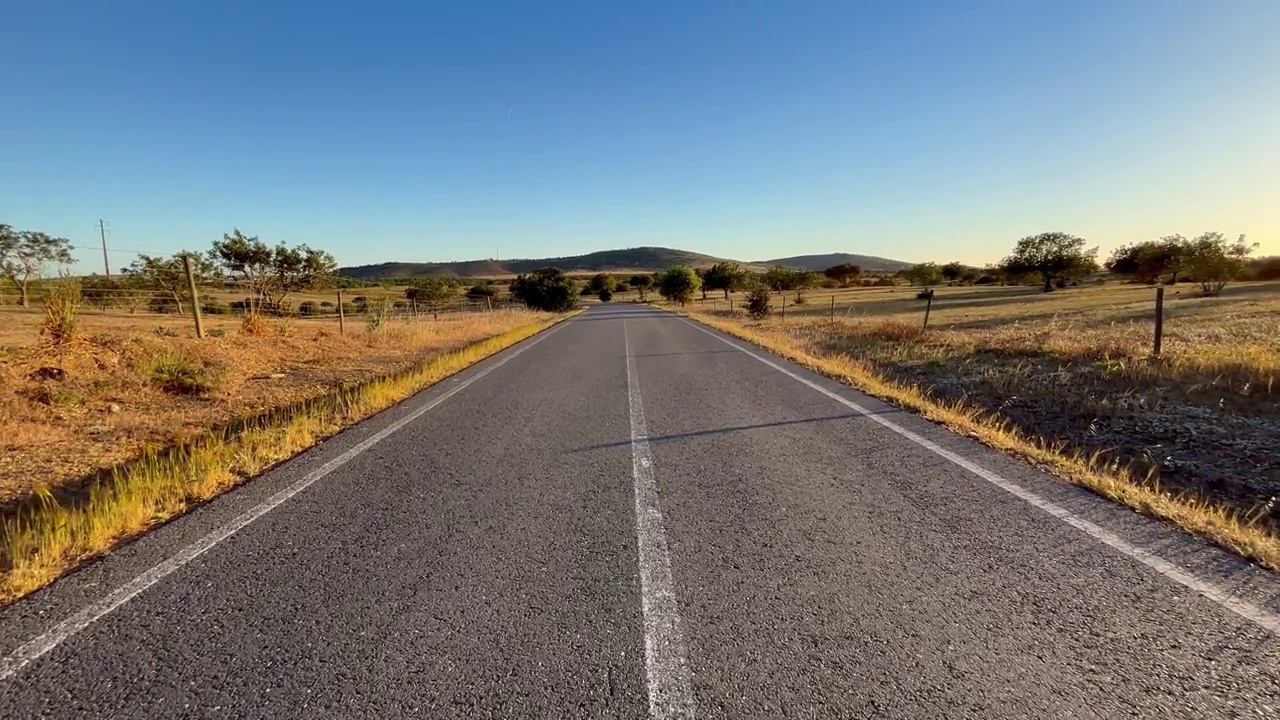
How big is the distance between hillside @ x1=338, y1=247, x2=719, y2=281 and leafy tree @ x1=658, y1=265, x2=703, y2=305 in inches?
3279

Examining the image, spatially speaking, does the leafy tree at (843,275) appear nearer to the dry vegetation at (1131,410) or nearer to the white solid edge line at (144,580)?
the dry vegetation at (1131,410)

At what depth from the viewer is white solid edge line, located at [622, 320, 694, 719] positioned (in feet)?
6.49

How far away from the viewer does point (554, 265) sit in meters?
182

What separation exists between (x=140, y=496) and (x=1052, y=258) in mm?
82201

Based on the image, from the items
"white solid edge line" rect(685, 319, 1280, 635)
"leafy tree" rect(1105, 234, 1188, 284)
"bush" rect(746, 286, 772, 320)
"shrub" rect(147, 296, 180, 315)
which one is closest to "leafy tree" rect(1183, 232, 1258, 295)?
"leafy tree" rect(1105, 234, 1188, 284)

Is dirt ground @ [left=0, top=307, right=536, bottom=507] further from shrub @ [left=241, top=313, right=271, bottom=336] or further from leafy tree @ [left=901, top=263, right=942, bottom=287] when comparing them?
leafy tree @ [left=901, top=263, right=942, bottom=287]

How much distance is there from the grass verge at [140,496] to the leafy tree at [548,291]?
147 feet

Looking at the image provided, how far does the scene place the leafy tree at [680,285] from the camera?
221ft

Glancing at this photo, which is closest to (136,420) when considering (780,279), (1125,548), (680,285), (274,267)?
(1125,548)

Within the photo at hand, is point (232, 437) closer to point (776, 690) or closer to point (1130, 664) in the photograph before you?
point (776, 690)

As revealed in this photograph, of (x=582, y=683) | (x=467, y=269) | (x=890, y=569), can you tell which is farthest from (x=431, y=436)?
(x=467, y=269)

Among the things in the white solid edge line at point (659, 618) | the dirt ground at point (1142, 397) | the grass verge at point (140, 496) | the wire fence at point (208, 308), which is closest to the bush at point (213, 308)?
the wire fence at point (208, 308)

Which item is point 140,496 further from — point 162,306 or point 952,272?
point 952,272

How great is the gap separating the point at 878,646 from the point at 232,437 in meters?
6.63
